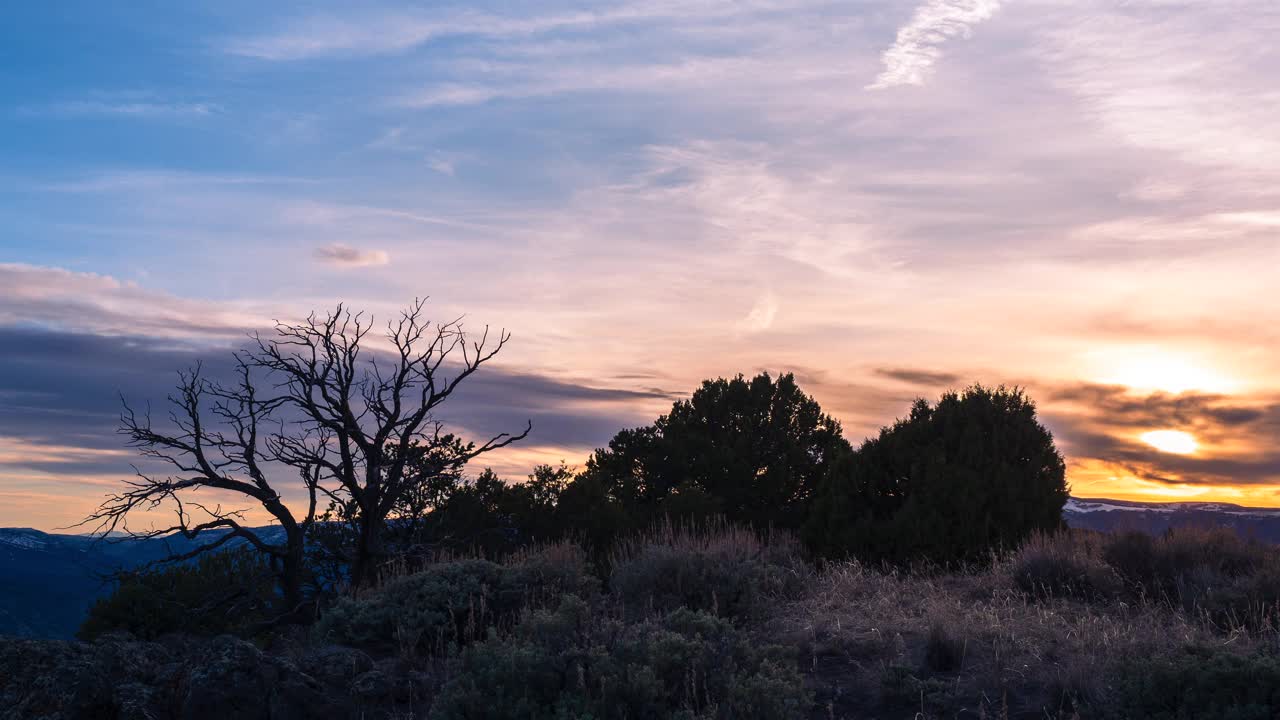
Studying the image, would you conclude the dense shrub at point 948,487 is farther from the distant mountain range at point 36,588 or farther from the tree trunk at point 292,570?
the distant mountain range at point 36,588

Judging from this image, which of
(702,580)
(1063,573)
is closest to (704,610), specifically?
(702,580)

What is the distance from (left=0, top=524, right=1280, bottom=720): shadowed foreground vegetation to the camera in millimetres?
8211

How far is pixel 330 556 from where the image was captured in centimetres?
2331

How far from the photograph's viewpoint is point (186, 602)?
24.3 metres

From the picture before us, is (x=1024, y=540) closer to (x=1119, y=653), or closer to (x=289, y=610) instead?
(x=1119, y=653)

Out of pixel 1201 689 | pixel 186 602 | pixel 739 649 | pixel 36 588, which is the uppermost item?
pixel 739 649

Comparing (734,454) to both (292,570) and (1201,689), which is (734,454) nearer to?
(292,570)

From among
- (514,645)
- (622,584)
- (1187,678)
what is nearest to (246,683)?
(514,645)

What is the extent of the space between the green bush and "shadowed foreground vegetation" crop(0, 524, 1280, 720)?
0.05ft

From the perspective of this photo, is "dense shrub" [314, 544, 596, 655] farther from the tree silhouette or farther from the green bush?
the tree silhouette

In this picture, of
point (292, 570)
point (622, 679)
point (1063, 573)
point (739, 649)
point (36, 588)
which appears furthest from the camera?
point (36, 588)

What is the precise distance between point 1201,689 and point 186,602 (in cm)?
2270

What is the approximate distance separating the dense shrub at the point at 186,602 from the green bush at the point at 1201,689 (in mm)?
18272

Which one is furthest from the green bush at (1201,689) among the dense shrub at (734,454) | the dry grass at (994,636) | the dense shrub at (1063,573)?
the dense shrub at (734,454)
